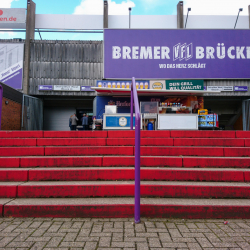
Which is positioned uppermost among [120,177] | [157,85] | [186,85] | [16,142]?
[186,85]

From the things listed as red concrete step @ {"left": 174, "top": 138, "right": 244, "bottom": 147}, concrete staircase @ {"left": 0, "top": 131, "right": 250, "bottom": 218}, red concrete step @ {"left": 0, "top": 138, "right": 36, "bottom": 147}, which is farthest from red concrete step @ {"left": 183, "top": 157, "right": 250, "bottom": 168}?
red concrete step @ {"left": 0, "top": 138, "right": 36, "bottom": 147}

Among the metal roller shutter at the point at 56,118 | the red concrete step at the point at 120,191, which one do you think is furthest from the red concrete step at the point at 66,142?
the metal roller shutter at the point at 56,118

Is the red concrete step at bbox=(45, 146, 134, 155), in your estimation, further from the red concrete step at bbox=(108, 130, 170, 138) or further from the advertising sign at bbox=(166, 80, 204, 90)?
the advertising sign at bbox=(166, 80, 204, 90)

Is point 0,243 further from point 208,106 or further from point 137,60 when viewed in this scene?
point 208,106

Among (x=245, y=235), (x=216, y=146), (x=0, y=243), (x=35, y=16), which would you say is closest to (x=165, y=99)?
(x=216, y=146)

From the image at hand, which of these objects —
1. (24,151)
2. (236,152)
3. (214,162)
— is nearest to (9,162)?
(24,151)

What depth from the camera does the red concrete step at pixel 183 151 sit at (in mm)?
3857

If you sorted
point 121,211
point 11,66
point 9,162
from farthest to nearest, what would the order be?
1. point 11,66
2. point 9,162
3. point 121,211

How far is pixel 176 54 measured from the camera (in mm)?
13164

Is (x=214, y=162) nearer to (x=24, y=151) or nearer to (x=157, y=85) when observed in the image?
(x=24, y=151)

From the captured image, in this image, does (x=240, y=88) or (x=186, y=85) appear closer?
(x=186, y=85)

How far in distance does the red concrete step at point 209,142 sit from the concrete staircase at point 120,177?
2 centimetres

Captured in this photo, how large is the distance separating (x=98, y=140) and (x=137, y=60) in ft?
33.4

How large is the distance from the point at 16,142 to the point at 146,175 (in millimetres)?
2963
